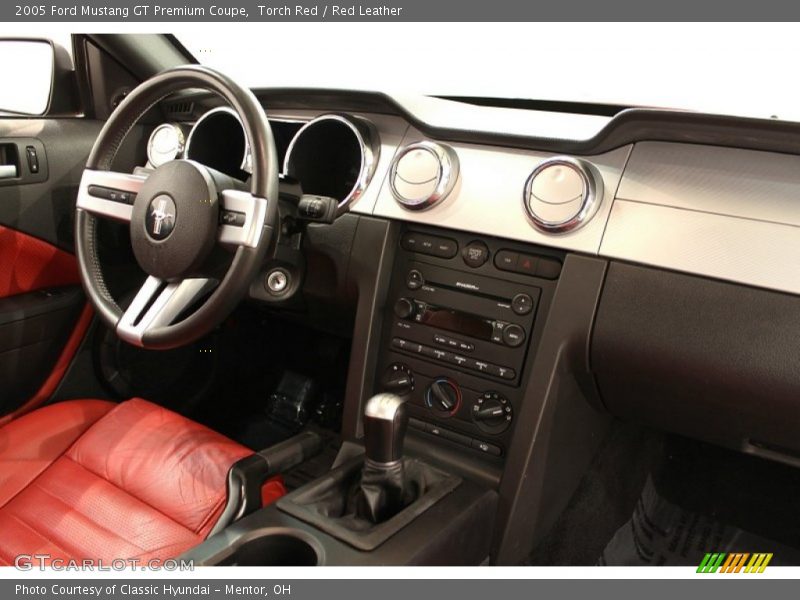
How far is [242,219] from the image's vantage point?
102 cm

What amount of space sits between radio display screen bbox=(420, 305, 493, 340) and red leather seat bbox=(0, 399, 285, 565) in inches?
16.3

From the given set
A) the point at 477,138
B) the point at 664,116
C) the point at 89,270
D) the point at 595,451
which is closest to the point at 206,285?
the point at 89,270

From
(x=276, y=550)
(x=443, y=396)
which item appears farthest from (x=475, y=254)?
(x=276, y=550)

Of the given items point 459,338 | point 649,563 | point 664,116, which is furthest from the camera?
point 649,563

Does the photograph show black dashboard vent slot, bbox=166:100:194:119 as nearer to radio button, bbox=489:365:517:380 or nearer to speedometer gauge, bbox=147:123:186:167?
speedometer gauge, bbox=147:123:186:167

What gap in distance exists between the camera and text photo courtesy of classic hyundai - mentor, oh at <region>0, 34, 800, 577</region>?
3.22 feet

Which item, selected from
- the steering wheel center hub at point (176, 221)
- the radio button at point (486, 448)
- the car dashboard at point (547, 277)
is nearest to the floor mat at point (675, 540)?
the car dashboard at point (547, 277)

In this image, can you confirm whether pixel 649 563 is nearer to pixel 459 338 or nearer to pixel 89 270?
pixel 459 338

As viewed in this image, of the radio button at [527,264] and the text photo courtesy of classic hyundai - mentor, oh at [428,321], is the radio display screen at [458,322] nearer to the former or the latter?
the text photo courtesy of classic hyundai - mentor, oh at [428,321]

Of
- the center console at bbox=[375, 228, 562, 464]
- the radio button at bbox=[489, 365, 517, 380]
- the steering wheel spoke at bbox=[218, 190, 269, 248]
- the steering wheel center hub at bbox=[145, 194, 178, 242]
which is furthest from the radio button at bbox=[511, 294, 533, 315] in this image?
the steering wheel center hub at bbox=[145, 194, 178, 242]

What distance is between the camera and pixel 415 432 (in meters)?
1.28

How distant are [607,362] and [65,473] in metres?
0.96

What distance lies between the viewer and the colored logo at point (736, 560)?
4.66 feet

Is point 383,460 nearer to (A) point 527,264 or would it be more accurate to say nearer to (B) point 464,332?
(B) point 464,332
